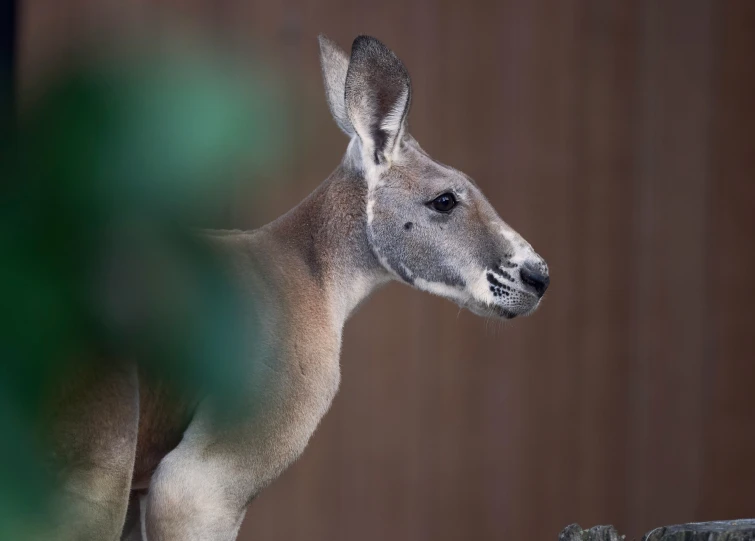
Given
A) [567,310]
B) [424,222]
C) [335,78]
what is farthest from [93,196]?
[567,310]

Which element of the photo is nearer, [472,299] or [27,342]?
[27,342]

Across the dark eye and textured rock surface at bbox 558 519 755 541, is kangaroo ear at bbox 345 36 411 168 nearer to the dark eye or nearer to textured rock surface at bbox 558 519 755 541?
the dark eye

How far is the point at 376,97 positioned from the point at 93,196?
76.6 inches

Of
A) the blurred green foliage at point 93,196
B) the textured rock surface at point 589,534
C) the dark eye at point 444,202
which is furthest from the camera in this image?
the dark eye at point 444,202

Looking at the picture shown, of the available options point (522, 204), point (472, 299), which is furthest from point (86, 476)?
point (522, 204)

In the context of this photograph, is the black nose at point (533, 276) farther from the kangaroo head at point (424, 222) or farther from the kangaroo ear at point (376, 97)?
the kangaroo ear at point (376, 97)

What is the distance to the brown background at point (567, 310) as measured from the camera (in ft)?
15.8

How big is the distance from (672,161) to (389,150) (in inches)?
120

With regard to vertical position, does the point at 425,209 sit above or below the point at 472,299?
above

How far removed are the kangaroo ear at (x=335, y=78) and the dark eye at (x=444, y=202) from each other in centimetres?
33

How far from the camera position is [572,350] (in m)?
5.05

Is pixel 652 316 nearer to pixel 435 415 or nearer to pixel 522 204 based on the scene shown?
pixel 522 204

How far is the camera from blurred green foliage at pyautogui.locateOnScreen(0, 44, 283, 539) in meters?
0.65

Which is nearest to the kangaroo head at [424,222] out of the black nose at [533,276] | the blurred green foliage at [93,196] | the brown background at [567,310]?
the black nose at [533,276]
